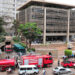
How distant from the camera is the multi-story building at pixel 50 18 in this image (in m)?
50.3

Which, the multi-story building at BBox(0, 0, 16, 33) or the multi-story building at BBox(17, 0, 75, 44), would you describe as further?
the multi-story building at BBox(0, 0, 16, 33)

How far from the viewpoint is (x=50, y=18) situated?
176ft

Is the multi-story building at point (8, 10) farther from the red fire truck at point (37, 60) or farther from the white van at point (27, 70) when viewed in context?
the white van at point (27, 70)

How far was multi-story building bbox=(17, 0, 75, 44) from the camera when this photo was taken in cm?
5031

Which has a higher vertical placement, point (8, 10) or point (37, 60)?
point (8, 10)

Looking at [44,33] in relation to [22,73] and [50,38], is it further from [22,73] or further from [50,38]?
[22,73]

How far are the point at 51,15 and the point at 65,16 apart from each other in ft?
26.7

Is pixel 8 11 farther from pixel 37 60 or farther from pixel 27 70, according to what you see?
pixel 27 70

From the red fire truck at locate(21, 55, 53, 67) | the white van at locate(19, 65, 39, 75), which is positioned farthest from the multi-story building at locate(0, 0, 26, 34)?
the white van at locate(19, 65, 39, 75)

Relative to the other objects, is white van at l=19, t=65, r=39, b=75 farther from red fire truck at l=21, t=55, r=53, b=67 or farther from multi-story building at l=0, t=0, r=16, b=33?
multi-story building at l=0, t=0, r=16, b=33

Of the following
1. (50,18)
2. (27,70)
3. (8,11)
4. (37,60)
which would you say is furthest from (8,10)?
(27,70)

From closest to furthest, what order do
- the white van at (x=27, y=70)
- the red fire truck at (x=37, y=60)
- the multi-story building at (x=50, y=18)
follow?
the white van at (x=27, y=70) → the red fire truck at (x=37, y=60) → the multi-story building at (x=50, y=18)

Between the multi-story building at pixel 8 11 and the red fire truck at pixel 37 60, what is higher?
the multi-story building at pixel 8 11

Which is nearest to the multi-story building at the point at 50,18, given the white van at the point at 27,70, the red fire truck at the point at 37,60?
the red fire truck at the point at 37,60
